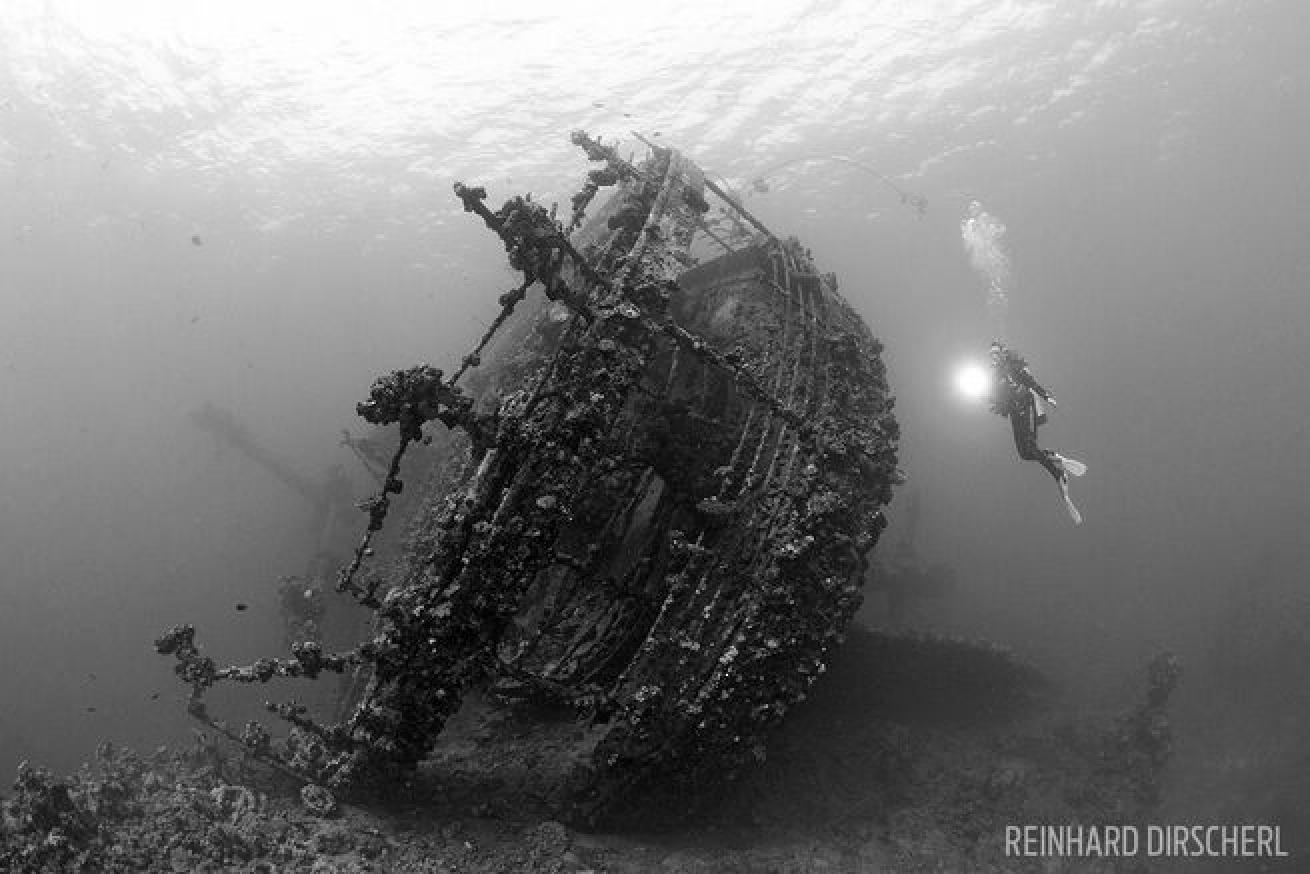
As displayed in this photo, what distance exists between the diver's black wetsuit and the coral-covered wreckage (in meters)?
1.57

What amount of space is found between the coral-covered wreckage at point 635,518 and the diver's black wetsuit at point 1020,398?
5.14 ft

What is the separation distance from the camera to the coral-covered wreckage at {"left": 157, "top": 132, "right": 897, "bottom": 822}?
12.9 feet

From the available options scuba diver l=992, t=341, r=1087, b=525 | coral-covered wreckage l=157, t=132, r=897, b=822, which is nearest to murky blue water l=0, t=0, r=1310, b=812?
scuba diver l=992, t=341, r=1087, b=525

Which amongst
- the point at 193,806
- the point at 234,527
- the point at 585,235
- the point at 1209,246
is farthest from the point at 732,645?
the point at 1209,246

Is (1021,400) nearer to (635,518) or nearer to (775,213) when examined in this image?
(635,518)

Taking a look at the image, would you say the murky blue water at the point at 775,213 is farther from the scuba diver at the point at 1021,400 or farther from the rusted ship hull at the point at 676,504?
the rusted ship hull at the point at 676,504

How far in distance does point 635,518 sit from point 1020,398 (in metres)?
4.28

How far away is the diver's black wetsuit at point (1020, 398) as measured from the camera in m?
7.14

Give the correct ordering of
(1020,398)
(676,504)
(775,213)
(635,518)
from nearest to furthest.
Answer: (676,504) → (635,518) → (1020,398) → (775,213)

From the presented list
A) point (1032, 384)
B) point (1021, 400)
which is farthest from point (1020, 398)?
point (1032, 384)

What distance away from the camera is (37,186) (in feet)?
111

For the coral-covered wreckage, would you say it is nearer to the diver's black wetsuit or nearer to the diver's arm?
the diver's black wetsuit

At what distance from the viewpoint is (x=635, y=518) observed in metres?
6.73

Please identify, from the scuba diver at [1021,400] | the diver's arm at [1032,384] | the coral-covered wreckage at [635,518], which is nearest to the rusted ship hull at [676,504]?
the coral-covered wreckage at [635,518]
